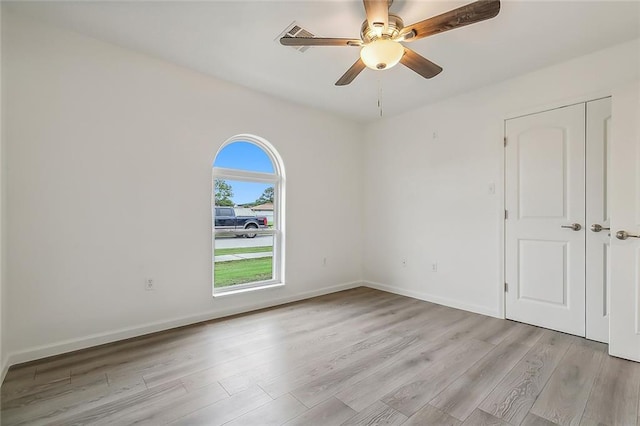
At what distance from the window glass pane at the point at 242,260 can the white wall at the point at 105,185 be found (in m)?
0.25

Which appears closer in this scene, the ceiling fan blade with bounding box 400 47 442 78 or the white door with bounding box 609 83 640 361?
the ceiling fan blade with bounding box 400 47 442 78

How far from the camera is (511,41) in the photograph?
2482 millimetres

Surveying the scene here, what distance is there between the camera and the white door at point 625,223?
230cm

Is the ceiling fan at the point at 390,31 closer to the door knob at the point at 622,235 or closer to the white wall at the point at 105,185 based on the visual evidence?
the white wall at the point at 105,185

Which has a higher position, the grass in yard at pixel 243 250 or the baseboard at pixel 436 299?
the grass in yard at pixel 243 250

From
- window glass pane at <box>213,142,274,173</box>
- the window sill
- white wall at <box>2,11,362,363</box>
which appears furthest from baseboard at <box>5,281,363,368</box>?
window glass pane at <box>213,142,274,173</box>

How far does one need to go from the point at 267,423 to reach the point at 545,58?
3.73m

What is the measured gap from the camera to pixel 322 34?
7.91 ft

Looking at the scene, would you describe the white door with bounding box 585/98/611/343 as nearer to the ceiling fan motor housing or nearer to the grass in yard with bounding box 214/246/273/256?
the ceiling fan motor housing

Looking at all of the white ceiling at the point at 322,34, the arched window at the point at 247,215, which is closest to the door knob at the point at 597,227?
the white ceiling at the point at 322,34

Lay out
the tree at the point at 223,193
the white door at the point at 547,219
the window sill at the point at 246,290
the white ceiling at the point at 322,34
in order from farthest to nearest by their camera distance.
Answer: the tree at the point at 223,193 < the window sill at the point at 246,290 < the white door at the point at 547,219 < the white ceiling at the point at 322,34

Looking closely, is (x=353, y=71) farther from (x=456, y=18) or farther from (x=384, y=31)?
(x=456, y=18)

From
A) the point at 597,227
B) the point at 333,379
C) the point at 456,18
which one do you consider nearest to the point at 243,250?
the point at 333,379

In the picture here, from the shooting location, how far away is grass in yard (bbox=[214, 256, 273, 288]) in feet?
11.4
